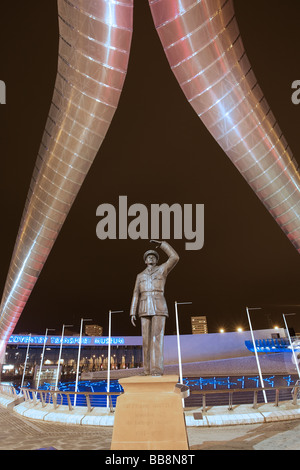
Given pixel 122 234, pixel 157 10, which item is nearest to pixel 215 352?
pixel 122 234

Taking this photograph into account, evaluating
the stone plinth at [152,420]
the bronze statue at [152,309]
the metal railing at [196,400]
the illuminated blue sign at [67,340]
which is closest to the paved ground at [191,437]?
the metal railing at [196,400]

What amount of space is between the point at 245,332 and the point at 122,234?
4850cm

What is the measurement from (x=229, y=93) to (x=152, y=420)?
11601 mm

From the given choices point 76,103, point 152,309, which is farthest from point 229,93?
point 152,309

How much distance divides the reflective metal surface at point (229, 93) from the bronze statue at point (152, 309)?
24.3ft

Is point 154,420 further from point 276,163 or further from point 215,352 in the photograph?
point 215,352

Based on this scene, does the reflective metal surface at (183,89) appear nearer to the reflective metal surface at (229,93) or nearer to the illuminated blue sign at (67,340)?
the reflective metal surface at (229,93)

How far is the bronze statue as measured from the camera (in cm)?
634

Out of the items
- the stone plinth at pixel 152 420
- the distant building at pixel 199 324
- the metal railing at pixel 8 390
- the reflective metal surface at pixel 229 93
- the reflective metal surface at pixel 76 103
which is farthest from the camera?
the distant building at pixel 199 324

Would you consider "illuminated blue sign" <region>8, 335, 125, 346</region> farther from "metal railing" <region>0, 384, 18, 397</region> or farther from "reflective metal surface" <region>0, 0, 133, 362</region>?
"reflective metal surface" <region>0, 0, 133, 362</region>

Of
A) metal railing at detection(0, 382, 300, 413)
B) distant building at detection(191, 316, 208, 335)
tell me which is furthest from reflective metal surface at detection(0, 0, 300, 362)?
distant building at detection(191, 316, 208, 335)

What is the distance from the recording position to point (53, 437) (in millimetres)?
8430

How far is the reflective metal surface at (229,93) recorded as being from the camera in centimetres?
920

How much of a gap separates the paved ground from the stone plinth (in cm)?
235
